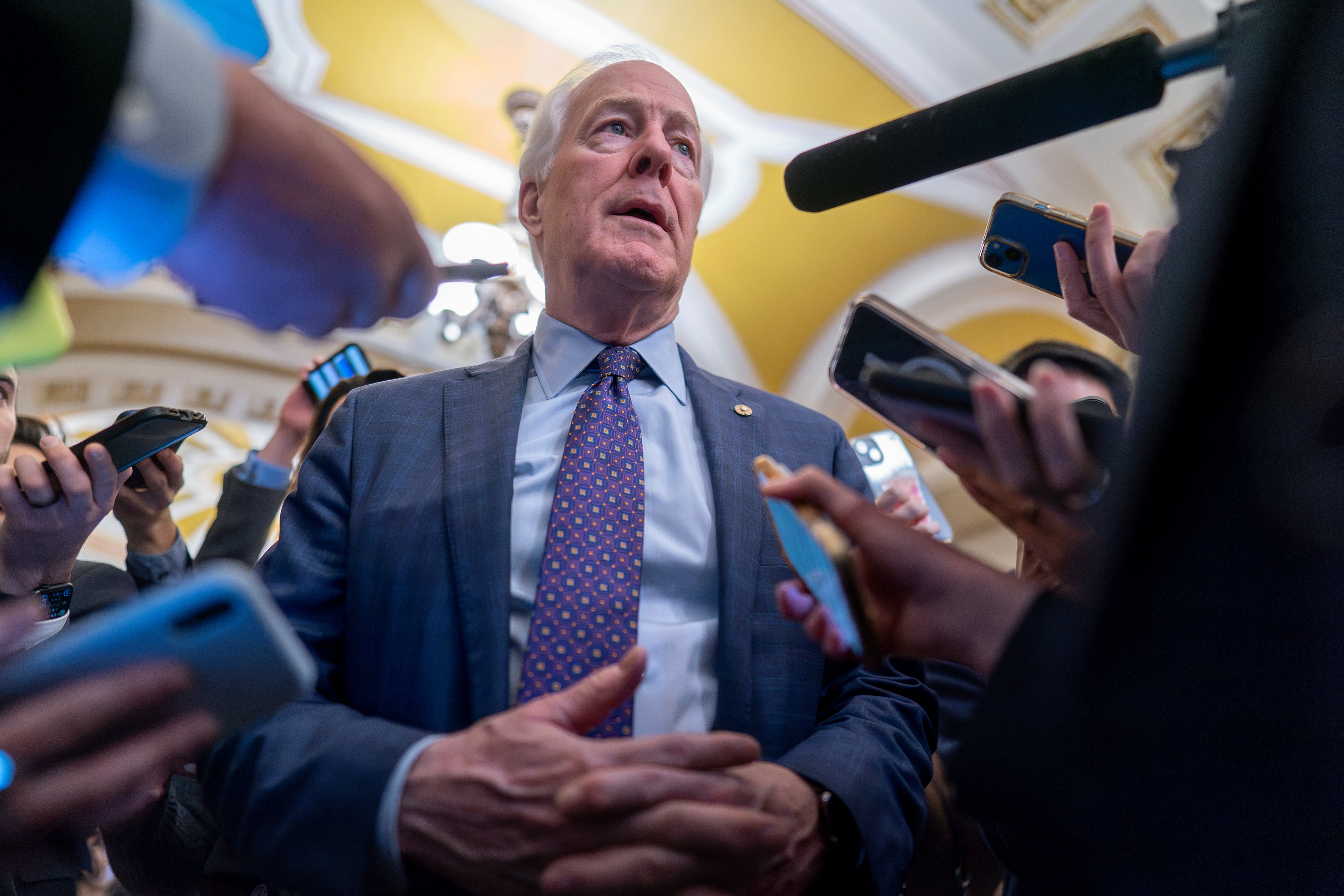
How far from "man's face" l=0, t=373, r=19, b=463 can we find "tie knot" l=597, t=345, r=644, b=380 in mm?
1512

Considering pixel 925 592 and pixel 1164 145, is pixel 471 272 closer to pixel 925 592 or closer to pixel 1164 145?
pixel 925 592

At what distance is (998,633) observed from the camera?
2.40ft

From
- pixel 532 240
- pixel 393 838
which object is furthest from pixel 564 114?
pixel 393 838

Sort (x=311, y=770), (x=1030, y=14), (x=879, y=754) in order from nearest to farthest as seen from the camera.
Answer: (x=311, y=770) < (x=879, y=754) < (x=1030, y=14)

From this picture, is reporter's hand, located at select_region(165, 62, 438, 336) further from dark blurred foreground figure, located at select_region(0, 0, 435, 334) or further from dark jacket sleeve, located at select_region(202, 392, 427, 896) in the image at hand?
dark jacket sleeve, located at select_region(202, 392, 427, 896)

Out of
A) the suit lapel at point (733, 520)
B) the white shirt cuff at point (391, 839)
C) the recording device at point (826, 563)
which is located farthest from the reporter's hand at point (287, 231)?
the suit lapel at point (733, 520)

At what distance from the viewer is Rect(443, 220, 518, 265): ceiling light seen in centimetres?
472

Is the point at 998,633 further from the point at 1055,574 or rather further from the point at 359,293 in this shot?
the point at 359,293

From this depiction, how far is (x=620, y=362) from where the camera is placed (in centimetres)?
154

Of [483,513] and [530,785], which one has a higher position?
[483,513]

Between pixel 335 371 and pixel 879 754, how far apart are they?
211 centimetres

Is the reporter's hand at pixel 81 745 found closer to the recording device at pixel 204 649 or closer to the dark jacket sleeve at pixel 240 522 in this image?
the recording device at pixel 204 649

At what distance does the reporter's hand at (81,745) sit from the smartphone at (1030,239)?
1127mm

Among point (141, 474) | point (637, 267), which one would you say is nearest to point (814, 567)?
point (637, 267)
